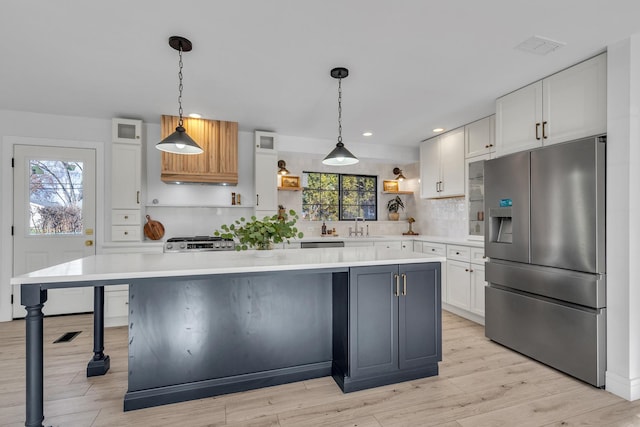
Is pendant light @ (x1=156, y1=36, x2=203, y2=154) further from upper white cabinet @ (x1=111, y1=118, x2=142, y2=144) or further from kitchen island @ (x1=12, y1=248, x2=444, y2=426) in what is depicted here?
upper white cabinet @ (x1=111, y1=118, x2=142, y2=144)

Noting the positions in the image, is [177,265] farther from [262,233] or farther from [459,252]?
[459,252]

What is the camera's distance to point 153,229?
13.6 ft

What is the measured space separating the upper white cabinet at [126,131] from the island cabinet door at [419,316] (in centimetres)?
353

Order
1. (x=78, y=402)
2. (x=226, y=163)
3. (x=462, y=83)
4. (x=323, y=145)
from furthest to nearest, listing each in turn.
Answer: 1. (x=323, y=145)
2. (x=226, y=163)
3. (x=462, y=83)
4. (x=78, y=402)

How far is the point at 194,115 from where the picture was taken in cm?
381

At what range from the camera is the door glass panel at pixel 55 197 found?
3859 millimetres

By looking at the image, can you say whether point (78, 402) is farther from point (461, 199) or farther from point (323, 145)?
point (461, 199)

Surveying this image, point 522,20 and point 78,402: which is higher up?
point 522,20

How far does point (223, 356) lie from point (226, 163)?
8.34ft

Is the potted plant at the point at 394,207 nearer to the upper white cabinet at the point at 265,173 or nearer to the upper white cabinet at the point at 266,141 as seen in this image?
the upper white cabinet at the point at 265,173

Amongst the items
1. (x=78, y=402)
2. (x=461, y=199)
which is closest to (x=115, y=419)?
(x=78, y=402)

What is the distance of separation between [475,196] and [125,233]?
14.4ft

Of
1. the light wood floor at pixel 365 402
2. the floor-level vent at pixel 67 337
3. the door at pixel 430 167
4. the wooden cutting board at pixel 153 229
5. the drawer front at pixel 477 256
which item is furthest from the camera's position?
the door at pixel 430 167

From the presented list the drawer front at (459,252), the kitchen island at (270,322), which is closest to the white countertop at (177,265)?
the kitchen island at (270,322)
